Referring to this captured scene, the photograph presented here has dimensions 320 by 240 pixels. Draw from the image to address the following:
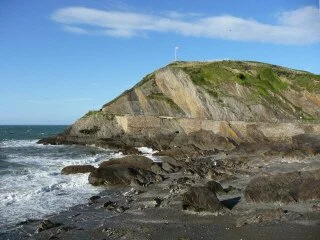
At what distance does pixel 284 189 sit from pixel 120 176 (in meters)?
11.5

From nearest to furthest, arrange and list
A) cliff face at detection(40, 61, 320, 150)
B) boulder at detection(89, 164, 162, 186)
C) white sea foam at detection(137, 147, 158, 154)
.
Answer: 1. boulder at detection(89, 164, 162, 186)
2. white sea foam at detection(137, 147, 158, 154)
3. cliff face at detection(40, 61, 320, 150)

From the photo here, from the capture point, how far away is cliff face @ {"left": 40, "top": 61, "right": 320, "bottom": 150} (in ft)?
185

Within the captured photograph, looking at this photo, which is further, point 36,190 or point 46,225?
point 36,190

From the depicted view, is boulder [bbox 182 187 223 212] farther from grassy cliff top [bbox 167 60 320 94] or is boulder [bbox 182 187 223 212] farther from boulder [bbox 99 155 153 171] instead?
grassy cliff top [bbox 167 60 320 94]

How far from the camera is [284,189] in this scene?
21.6 meters

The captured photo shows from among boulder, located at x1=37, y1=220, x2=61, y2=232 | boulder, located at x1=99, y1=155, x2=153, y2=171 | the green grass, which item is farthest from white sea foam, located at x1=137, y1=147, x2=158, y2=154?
boulder, located at x1=37, y1=220, x2=61, y2=232

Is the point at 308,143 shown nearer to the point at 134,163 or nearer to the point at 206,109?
the point at 206,109

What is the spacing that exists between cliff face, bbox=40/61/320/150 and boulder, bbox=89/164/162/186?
23.7 meters

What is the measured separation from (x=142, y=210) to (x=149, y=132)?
139 ft

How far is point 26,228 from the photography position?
18.5 meters

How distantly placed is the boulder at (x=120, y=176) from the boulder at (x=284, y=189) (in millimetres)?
9146

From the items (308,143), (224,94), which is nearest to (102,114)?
(224,94)

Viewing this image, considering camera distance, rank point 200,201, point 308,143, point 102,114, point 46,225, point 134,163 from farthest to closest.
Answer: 1. point 102,114
2. point 308,143
3. point 134,163
4. point 200,201
5. point 46,225

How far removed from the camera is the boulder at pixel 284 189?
2119 centimetres
